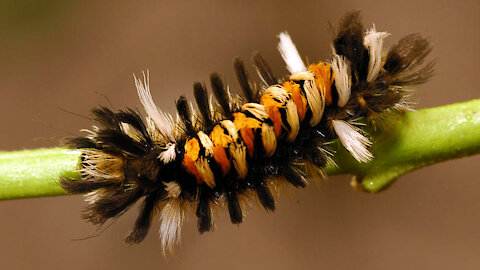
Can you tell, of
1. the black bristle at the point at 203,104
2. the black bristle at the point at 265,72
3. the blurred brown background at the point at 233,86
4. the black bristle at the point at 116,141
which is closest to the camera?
the black bristle at the point at 116,141

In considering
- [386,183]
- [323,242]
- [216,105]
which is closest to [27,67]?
[323,242]

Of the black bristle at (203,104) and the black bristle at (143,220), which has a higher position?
the black bristle at (203,104)

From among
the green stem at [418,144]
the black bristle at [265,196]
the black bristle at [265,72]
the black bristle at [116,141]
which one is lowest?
the green stem at [418,144]

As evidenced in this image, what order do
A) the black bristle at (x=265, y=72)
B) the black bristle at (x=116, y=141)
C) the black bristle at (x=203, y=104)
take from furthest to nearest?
the black bristle at (x=265, y=72) → the black bristle at (x=203, y=104) → the black bristle at (x=116, y=141)

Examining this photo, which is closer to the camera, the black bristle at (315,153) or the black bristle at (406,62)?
the black bristle at (315,153)

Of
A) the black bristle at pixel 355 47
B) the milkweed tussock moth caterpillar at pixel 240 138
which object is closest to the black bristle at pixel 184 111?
the milkweed tussock moth caterpillar at pixel 240 138

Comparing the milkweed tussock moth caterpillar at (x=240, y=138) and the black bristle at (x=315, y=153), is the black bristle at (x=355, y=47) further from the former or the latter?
the black bristle at (x=315, y=153)

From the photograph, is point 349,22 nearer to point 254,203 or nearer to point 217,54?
point 254,203
